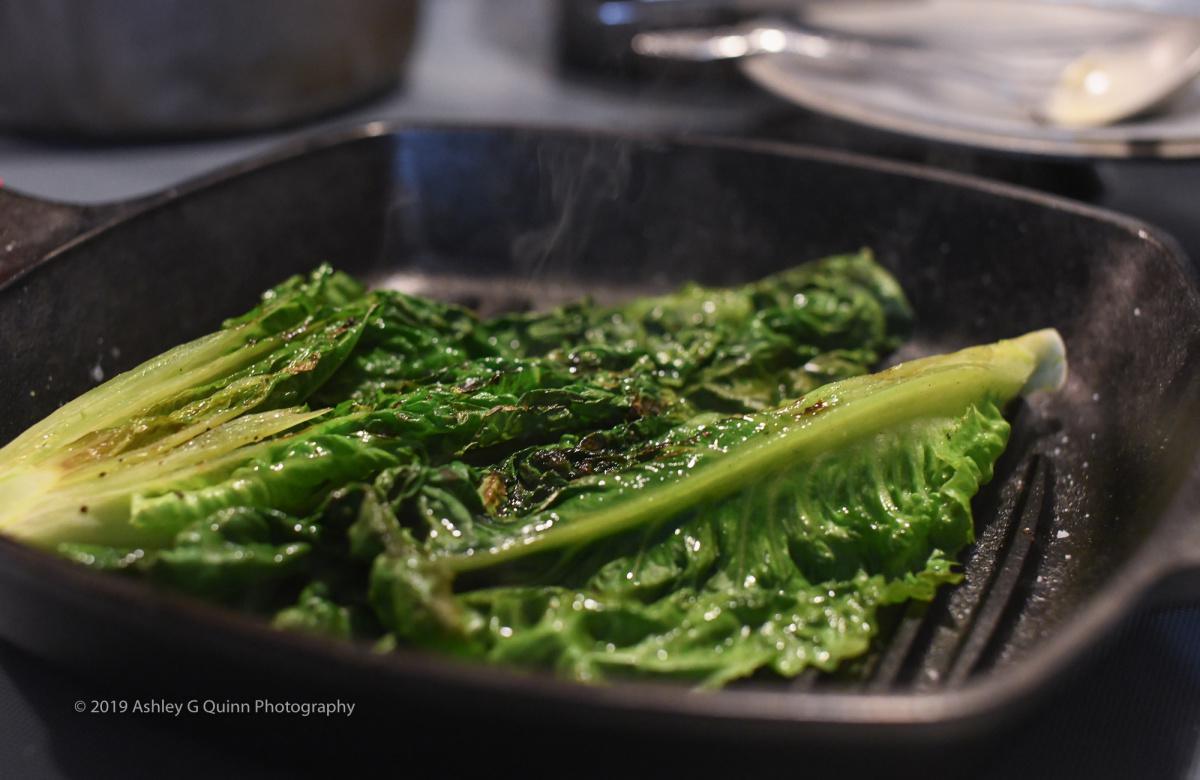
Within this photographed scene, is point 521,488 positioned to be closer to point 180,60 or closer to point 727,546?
point 727,546

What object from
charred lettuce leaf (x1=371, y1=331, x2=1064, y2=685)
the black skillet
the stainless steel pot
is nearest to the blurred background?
the stainless steel pot

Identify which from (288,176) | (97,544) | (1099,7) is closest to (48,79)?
(288,176)

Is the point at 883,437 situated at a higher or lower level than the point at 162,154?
lower

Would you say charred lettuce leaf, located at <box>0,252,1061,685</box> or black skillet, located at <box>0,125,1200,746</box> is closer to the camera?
black skillet, located at <box>0,125,1200,746</box>

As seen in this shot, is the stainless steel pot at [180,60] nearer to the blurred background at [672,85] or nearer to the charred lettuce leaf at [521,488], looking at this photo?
the blurred background at [672,85]

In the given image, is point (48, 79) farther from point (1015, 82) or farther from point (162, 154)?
point (1015, 82)

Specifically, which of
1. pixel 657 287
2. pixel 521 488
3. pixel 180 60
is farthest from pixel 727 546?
pixel 180 60

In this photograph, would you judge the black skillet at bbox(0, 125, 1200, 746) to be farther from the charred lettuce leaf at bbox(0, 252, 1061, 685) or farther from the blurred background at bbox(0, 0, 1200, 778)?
the blurred background at bbox(0, 0, 1200, 778)

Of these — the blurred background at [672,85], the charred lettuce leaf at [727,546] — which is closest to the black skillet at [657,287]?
the charred lettuce leaf at [727,546]
